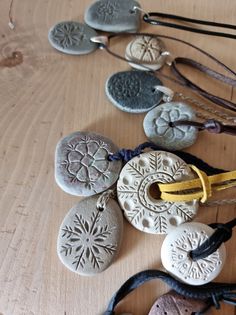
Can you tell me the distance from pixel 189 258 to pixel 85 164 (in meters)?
0.18

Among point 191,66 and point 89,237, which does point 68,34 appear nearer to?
point 191,66

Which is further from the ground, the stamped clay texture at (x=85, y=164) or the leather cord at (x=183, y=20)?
the leather cord at (x=183, y=20)

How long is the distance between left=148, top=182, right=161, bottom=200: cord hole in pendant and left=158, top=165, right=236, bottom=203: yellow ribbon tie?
0.6 inches

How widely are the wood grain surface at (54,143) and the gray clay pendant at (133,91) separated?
0.05 ft

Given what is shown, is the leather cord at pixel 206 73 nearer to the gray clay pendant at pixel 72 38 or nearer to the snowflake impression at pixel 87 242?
the gray clay pendant at pixel 72 38

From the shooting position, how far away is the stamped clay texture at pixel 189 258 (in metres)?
0.54

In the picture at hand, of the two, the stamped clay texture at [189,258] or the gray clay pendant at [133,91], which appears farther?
the gray clay pendant at [133,91]

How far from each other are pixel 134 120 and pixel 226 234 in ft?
0.70

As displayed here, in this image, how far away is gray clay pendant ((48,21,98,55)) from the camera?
71cm

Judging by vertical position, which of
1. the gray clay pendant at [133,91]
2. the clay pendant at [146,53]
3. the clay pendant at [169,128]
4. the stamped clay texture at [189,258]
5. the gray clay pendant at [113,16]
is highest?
the gray clay pendant at [113,16]

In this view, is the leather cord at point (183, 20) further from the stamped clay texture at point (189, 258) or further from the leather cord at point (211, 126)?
the stamped clay texture at point (189, 258)

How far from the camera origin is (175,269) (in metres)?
0.55

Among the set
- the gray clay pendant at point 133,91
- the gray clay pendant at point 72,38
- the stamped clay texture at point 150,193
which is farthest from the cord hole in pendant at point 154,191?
the gray clay pendant at point 72,38

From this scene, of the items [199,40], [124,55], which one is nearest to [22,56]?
[124,55]
